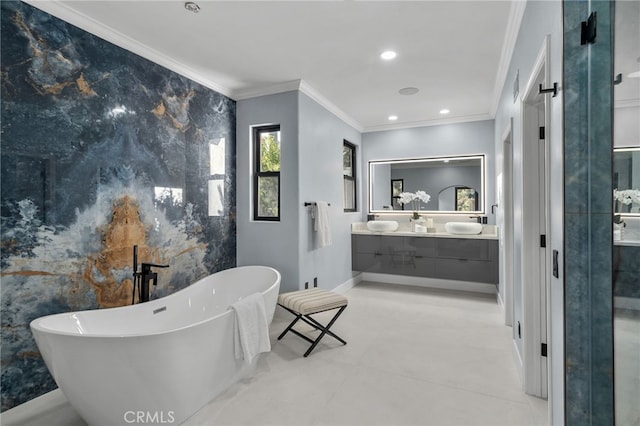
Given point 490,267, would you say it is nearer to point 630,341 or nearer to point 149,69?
point 630,341

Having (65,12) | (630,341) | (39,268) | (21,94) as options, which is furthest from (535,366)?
(65,12)

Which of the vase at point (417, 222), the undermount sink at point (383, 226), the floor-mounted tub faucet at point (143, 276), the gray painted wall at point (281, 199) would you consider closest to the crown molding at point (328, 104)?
the gray painted wall at point (281, 199)

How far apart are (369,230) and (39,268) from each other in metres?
3.90

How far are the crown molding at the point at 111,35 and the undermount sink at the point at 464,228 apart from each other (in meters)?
3.56

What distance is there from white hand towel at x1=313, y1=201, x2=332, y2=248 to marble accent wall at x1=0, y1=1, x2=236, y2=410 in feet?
4.12

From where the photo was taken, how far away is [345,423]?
183 cm

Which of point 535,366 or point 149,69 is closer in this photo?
point 535,366

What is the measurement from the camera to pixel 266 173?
3.73 metres

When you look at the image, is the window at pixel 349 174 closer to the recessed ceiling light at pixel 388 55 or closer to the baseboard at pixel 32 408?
the recessed ceiling light at pixel 388 55

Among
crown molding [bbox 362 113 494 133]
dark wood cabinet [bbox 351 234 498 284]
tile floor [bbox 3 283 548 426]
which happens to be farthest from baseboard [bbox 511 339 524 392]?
crown molding [bbox 362 113 494 133]

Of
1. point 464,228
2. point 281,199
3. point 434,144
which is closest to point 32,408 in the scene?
point 281,199

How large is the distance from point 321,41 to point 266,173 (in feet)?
5.18

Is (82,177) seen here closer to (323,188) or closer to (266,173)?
(266,173)

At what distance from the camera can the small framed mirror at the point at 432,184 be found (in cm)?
477
